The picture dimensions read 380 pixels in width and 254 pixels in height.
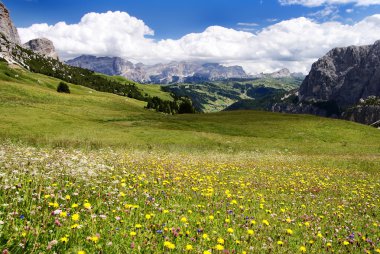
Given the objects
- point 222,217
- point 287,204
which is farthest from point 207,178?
point 222,217

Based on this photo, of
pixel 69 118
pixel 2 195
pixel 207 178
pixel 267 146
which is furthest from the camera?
pixel 69 118

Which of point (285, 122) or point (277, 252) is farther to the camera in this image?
point (285, 122)

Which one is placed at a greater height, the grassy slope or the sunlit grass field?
the sunlit grass field

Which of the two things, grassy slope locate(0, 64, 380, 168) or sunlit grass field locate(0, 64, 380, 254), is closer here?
sunlit grass field locate(0, 64, 380, 254)

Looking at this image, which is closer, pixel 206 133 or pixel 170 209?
pixel 170 209

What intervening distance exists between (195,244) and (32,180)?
16.8 feet

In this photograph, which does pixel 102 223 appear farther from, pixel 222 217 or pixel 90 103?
pixel 90 103

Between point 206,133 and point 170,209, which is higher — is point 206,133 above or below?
below

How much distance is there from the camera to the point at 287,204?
11.2 meters

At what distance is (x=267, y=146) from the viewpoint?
45.3 meters

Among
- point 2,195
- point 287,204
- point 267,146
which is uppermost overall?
point 2,195

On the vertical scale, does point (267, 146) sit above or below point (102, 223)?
below

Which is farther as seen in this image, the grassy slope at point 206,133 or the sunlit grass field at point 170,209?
the grassy slope at point 206,133

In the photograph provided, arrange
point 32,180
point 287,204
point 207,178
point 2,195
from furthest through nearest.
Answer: point 207,178
point 287,204
point 32,180
point 2,195
